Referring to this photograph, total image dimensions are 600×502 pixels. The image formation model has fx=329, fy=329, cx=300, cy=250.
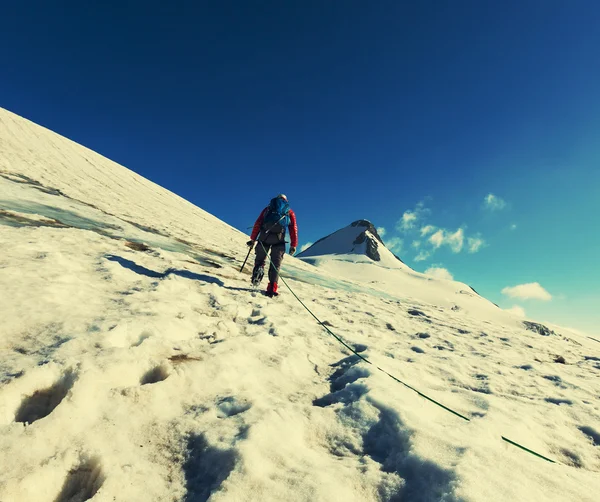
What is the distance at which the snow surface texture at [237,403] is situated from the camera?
7.52 feet

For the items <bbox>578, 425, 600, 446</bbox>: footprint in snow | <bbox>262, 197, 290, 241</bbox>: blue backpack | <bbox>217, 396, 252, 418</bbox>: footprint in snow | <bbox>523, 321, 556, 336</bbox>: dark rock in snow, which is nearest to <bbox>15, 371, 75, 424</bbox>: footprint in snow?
<bbox>217, 396, 252, 418</bbox>: footprint in snow

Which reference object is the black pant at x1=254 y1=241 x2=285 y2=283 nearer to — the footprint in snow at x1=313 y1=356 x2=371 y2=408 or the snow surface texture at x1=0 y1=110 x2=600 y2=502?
the snow surface texture at x1=0 y1=110 x2=600 y2=502

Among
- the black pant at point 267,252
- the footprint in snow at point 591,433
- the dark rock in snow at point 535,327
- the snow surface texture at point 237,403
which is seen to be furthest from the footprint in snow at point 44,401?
the dark rock in snow at point 535,327

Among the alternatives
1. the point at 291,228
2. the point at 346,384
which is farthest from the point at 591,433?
the point at 291,228

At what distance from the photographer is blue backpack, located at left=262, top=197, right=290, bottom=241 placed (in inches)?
339

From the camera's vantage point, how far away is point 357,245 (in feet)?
289

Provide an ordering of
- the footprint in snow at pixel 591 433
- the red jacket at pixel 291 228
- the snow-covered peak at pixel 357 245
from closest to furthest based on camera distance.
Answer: the footprint in snow at pixel 591 433 < the red jacket at pixel 291 228 < the snow-covered peak at pixel 357 245

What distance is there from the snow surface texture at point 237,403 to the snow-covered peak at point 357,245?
73189mm

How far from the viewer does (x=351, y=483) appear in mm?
2371

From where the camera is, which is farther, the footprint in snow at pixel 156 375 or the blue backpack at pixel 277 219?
the blue backpack at pixel 277 219

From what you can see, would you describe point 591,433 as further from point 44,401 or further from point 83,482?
point 44,401

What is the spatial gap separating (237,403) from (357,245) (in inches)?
3404

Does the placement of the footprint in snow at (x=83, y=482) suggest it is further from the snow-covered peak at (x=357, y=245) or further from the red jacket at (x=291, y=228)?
the snow-covered peak at (x=357, y=245)

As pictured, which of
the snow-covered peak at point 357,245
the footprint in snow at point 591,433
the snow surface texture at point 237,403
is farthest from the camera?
the snow-covered peak at point 357,245
